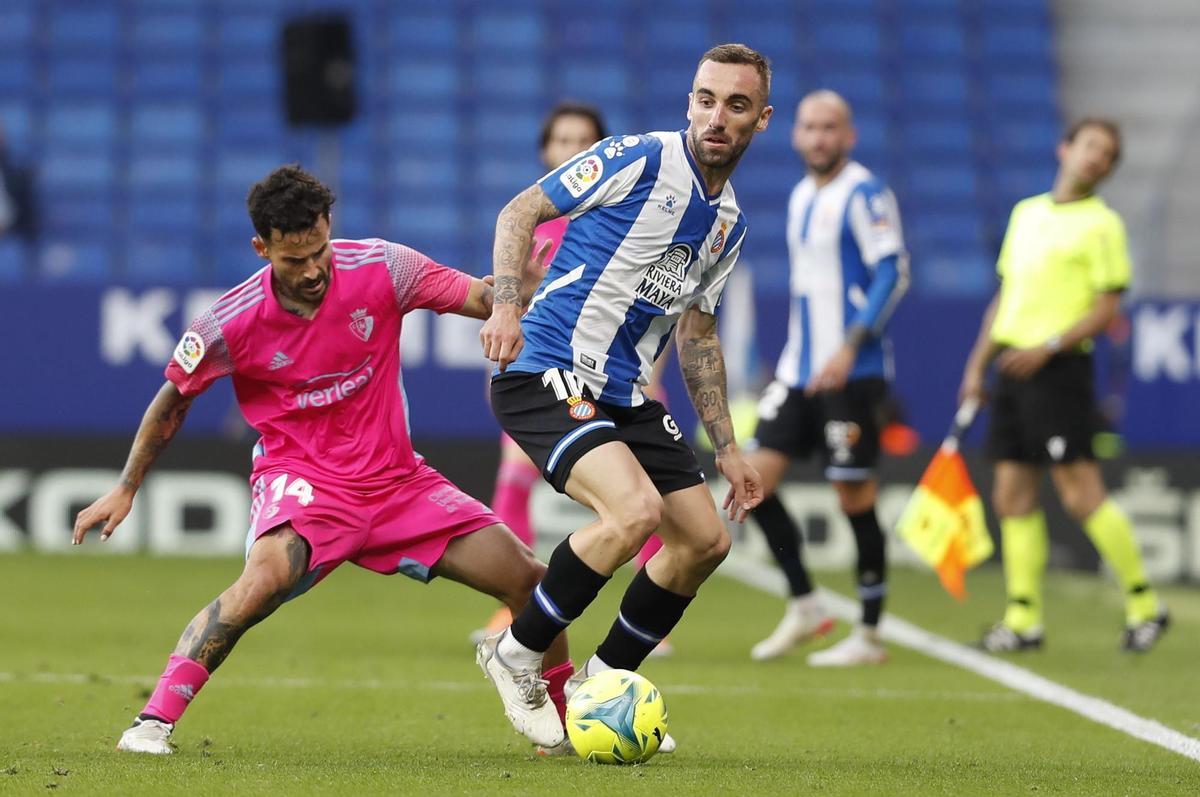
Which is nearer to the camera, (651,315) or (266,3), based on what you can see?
(651,315)

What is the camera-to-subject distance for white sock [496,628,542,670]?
4.71 metres

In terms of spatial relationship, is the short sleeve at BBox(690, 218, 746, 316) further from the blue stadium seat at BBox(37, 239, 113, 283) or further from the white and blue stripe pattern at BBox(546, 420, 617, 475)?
the blue stadium seat at BBox(37, 239, 113, 283)

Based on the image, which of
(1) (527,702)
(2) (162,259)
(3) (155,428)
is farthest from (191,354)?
(2) (162,259)

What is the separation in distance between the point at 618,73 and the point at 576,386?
548 inches

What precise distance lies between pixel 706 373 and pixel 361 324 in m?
1.00

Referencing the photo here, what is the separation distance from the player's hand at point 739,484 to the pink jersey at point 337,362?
0.88 m

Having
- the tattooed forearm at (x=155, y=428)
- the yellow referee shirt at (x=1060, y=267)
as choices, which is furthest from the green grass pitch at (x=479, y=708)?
the yellow referee shirt at (x=1060, y=267)

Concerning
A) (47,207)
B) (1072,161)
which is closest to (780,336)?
(1072,161)

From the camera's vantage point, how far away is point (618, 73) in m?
18.4

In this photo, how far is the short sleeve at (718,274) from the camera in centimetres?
Answer: 513

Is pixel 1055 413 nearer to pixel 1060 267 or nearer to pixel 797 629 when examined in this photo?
pixel 1060 267

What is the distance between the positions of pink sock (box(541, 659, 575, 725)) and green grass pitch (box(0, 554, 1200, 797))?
7.6 inches

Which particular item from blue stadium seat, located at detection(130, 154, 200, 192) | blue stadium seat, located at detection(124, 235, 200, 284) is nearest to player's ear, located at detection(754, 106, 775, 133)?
blue stadium seat, located at detection(124, 235, 200, 284)

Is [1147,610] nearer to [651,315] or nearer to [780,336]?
[651,315]
